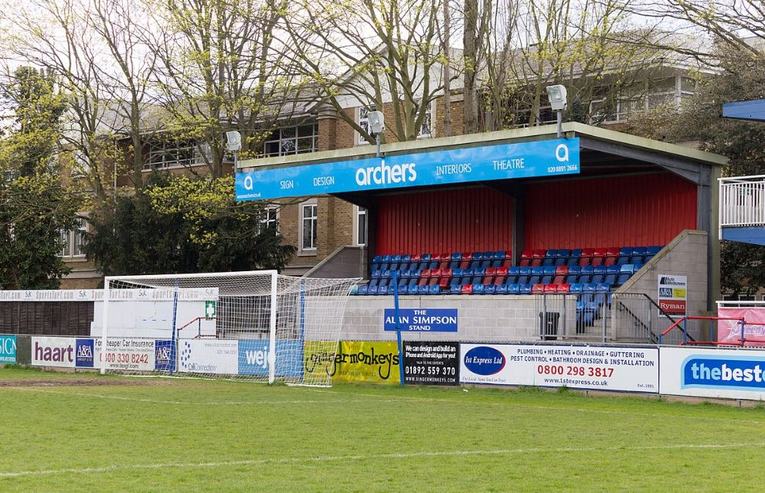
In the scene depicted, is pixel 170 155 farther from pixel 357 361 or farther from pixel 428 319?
pixel 357 361

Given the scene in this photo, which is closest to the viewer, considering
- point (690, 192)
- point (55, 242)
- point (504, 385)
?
point (504, 385)

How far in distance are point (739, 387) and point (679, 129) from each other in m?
17.5

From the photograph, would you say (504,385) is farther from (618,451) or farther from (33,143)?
(33,143)

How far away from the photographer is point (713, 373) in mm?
24234

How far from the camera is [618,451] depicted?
1530 centimetres

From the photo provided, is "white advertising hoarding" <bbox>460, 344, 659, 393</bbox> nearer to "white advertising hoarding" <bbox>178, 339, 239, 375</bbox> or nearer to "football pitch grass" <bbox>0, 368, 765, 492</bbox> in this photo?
"football pitch grass" <bbox>0, 368, 765, 492</bbox>

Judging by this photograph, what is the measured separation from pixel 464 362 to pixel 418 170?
792cm

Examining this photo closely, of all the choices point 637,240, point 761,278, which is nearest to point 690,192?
point 637,240

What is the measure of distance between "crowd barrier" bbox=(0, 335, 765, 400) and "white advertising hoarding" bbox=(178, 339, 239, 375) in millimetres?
27

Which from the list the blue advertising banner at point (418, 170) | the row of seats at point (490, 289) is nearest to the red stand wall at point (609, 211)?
the row of seats at point (490, 289)

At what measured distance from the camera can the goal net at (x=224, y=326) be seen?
100ft

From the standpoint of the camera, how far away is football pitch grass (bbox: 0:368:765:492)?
40.5ft

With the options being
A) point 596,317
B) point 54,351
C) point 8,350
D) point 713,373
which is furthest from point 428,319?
point 8,350

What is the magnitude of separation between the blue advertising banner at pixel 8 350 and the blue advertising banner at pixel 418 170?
8687mm
